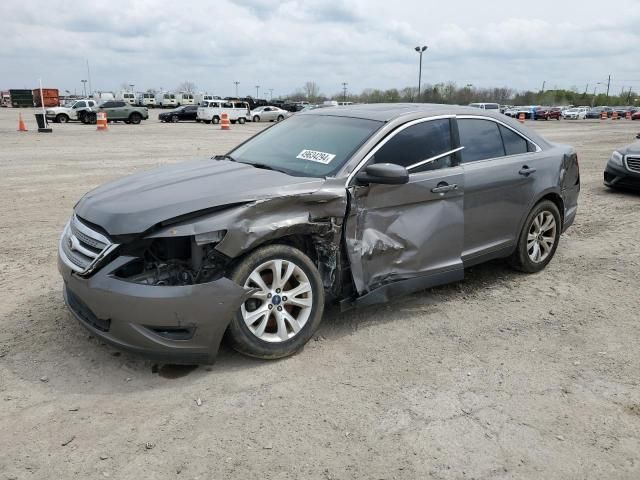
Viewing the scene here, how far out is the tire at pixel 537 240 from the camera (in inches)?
212

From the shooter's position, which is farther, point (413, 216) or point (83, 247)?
point (413, 216)

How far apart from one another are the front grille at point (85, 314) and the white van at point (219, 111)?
38.1 m

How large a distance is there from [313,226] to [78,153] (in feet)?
47.4

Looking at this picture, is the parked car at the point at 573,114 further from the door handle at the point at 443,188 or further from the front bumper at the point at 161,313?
the front bumper at the point at 161,313

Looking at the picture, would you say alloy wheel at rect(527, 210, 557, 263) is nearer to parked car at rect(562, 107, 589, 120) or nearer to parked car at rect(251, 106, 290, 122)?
parked car at rect(251, 106, 290, 122)

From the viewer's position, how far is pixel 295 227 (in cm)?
366

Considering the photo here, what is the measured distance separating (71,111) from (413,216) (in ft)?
124

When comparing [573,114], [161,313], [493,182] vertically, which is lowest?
[161,313]

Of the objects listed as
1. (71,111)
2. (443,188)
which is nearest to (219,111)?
(71,111)

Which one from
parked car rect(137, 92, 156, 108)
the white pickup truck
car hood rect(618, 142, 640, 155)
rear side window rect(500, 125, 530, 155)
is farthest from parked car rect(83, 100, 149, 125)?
parked car rect(137, 92, 156, 108)

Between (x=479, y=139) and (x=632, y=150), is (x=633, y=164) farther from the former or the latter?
(x=479, y=139)

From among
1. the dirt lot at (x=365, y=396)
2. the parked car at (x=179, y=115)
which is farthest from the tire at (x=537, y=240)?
the parked car at (x=179, y=115)

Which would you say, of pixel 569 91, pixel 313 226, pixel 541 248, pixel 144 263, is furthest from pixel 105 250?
pixel 569 91

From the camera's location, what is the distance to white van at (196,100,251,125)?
40.5m
